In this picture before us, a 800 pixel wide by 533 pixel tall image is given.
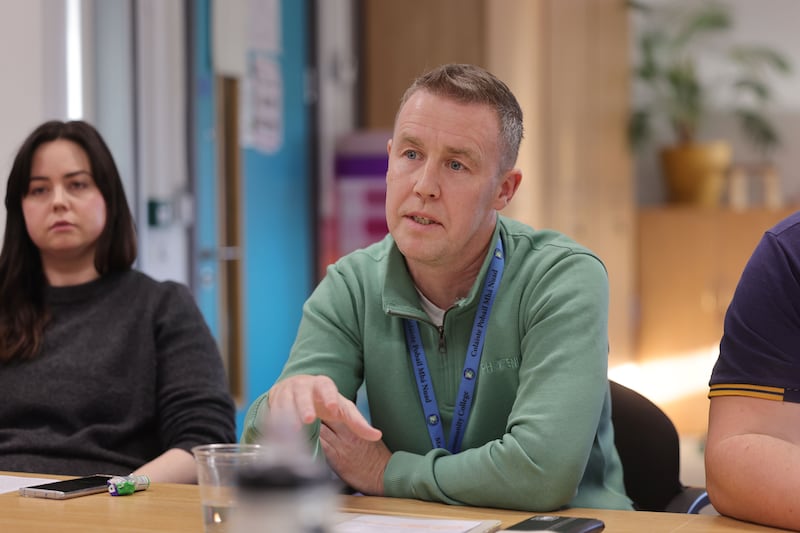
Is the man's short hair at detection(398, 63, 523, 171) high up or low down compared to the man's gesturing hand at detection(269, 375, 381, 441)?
up

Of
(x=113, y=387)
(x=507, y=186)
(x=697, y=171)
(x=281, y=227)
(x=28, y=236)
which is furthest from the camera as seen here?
(x=697, y=171)

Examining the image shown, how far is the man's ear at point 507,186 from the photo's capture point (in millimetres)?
1898

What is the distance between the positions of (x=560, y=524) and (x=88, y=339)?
133 cm

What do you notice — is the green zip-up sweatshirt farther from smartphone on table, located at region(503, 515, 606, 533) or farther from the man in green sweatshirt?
smartphone on table, located at region(503, 515, 606, 533)

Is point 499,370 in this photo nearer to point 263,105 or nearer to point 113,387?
point 113,387

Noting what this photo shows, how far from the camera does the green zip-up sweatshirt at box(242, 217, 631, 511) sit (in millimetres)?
1625

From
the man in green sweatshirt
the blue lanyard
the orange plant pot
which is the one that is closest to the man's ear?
the man in green sweatshirt

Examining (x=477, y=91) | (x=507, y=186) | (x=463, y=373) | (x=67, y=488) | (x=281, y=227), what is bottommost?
(x=67, y=488)

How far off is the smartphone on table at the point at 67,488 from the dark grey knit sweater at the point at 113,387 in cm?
53

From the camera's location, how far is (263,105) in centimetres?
466

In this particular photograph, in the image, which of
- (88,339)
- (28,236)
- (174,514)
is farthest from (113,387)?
(174,514)

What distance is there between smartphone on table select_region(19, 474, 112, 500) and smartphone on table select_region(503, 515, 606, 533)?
2.22 ft

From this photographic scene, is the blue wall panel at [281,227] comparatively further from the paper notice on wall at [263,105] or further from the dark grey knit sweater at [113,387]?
the dark grey knit sweater at [113,387]

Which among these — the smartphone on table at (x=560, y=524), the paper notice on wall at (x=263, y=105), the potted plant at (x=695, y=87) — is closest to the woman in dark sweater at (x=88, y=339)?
the smartphone on table at (x=560, y=524)
